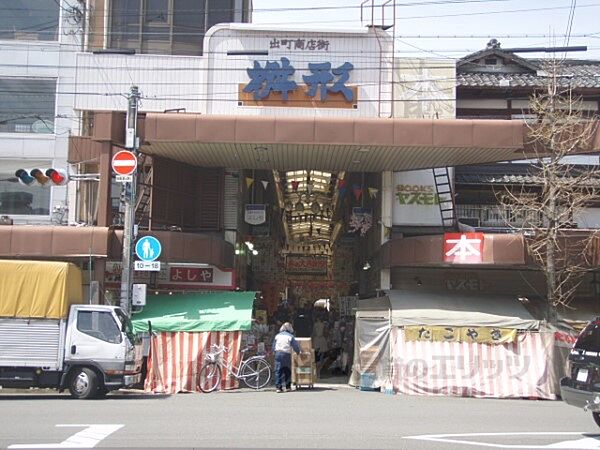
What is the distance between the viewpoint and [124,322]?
56.6 feet

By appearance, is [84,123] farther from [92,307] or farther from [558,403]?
[558,403]

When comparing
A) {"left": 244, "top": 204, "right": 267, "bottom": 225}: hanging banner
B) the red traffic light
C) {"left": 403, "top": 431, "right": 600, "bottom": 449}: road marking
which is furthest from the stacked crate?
{"left": 403, "top": 431, "right": 600, "bottom": 449}: road marking

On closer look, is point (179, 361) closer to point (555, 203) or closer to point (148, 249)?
point (148, 249)

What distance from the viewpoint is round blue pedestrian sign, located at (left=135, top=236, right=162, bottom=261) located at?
2025cm

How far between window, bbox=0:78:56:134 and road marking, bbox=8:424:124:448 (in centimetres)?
1528

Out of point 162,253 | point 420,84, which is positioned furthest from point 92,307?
point 420,84

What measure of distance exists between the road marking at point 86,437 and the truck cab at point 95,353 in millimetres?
5063

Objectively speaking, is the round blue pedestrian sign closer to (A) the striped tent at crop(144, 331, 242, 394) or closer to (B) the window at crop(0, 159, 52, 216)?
(A) the striped tent at crop(144, 331, 242, 394)

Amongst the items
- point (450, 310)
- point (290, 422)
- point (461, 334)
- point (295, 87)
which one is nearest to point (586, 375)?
point (290, 422)

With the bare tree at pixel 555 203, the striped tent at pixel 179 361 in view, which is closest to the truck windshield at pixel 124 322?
the striped tent at pixel 179 361

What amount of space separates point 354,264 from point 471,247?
13.2m

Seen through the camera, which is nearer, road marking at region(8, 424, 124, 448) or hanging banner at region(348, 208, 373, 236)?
road marking at region(8, 424, 124, 448)

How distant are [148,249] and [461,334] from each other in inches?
345

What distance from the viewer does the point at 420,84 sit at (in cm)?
2388
